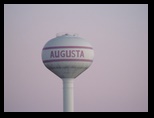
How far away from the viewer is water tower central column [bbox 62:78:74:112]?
34.1m

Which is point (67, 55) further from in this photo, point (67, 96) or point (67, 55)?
point (67, 96)

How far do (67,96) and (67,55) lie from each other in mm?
4249

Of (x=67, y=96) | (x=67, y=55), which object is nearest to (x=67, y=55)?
(x=67, y=55)

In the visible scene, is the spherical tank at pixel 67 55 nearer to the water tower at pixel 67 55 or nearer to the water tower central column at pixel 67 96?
the water tower at pixel 67 55

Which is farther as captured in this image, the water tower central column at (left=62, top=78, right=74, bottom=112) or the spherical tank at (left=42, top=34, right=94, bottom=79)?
the water tower central column at (left=62, top=78, right=74, bottom=112)

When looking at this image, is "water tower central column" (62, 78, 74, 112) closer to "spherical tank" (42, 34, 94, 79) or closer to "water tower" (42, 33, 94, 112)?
"water tower" (42, 33, 94, 112)

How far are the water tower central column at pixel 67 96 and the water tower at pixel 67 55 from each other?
0.66 ft

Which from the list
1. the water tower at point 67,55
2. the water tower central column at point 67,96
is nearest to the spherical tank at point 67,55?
the water tower at point 67,55

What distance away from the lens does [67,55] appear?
1257 inches

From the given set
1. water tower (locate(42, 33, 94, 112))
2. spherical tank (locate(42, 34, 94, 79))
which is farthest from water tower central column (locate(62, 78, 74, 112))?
spherical tank (locate(42, 34, 94, 79))

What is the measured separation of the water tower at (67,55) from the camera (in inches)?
1261

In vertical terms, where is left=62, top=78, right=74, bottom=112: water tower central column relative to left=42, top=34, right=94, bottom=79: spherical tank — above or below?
below

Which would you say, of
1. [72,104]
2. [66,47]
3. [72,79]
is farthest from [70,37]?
[72,104]

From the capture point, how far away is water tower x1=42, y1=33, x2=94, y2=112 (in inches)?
1261
